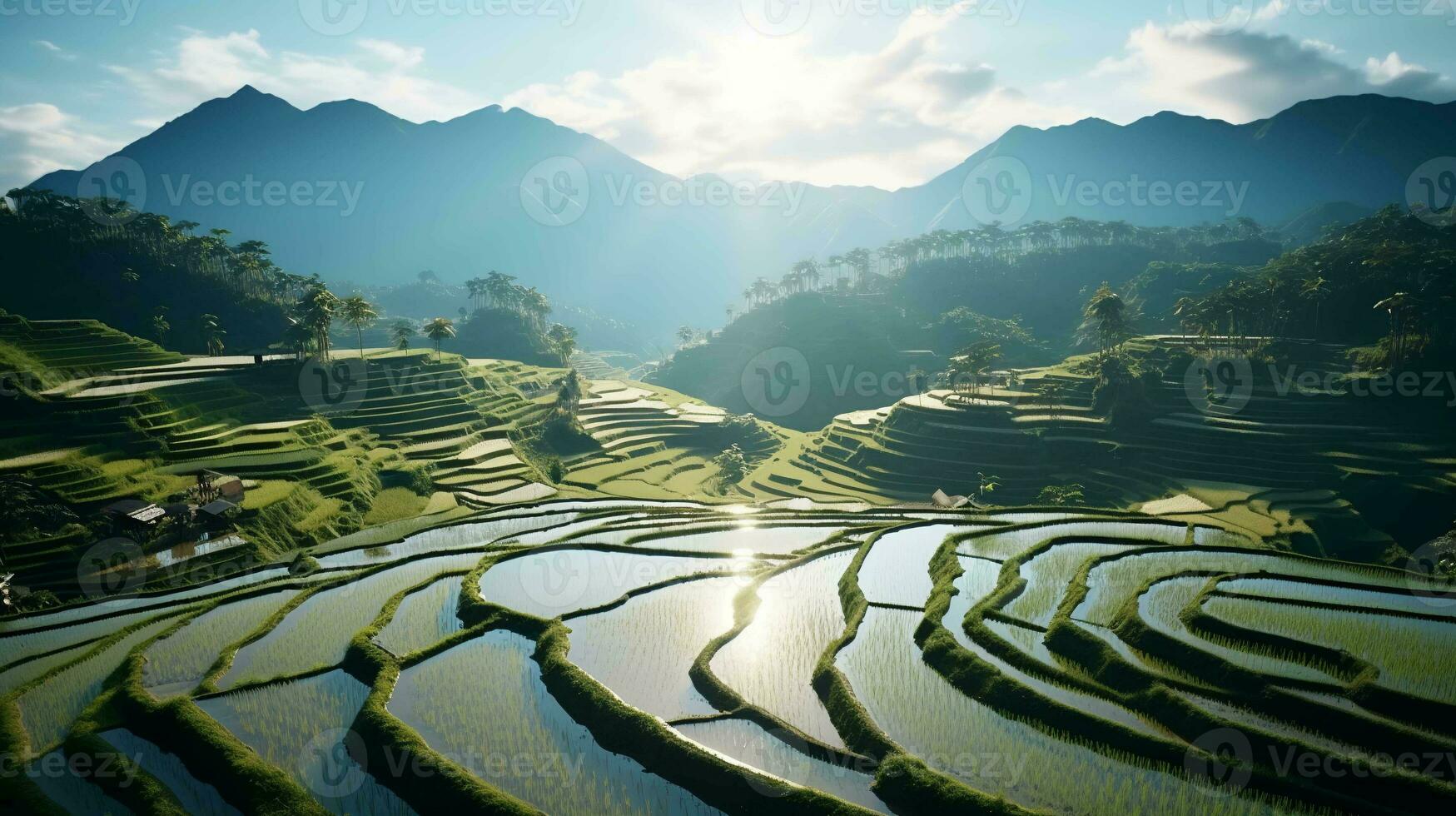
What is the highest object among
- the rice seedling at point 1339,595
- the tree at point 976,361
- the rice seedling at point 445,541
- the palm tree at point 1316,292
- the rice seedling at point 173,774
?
the palm tree at point 1316,292

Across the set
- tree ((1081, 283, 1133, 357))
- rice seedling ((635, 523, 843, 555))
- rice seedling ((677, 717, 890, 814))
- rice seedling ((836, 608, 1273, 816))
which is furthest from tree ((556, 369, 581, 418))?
rice seedling ((677, 717, 890, 814))

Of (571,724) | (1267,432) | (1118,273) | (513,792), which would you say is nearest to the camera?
(513,792)

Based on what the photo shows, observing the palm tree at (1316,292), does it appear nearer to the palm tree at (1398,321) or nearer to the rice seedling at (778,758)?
the palm tree at (1398,321)

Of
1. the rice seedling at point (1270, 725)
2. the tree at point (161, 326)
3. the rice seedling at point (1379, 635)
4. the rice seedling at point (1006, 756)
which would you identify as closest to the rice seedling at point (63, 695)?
the rice seedling at point (1006, 756)

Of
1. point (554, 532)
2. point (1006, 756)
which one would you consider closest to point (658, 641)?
point (1006, 756)

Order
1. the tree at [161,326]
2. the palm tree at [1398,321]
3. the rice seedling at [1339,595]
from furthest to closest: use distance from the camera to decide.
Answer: the tree at [161,326], the palm tree at [1398,321], the rice seedling at [1339,595]

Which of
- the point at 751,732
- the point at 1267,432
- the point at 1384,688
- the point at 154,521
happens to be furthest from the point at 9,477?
the point at 1267,432

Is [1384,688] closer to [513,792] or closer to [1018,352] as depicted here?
[513,792]
